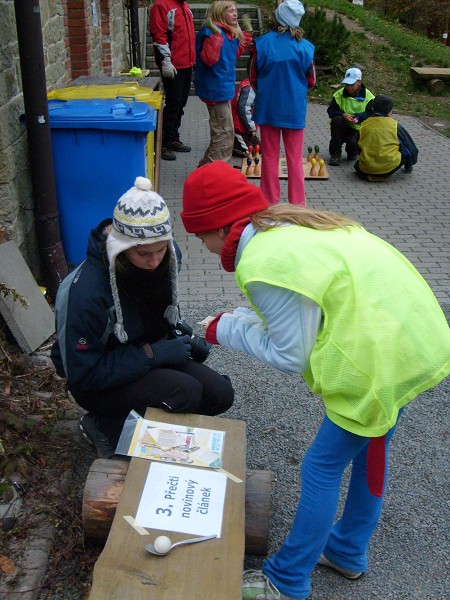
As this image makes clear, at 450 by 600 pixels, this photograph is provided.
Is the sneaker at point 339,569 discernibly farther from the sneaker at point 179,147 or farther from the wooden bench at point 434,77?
the wooden bench at point 434,77

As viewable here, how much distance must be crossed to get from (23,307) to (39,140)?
1.14 m

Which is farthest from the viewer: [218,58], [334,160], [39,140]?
[334,160]

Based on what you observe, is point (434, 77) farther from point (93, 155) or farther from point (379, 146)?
point (93, 155)

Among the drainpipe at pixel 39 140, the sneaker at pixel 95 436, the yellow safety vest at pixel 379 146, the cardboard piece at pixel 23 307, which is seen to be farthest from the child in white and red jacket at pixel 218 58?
the sneaker at pixel 95 436

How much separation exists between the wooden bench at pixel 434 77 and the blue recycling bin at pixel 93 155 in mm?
9560

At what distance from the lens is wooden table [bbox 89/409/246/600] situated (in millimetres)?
1979

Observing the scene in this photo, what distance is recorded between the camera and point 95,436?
301 cm

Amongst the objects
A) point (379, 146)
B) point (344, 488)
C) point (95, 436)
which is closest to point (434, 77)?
point (379, 146)

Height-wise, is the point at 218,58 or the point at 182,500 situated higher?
the point at 218,58

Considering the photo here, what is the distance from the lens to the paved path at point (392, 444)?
262 cm

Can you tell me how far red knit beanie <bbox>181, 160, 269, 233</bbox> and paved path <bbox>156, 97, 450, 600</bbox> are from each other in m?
0.03

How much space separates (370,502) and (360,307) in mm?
854

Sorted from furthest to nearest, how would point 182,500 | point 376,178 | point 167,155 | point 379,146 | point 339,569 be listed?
point 167,155 < point 376,178 < point 379,146 < point 339,569 < point 182,500

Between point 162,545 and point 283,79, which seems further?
point 283,79
